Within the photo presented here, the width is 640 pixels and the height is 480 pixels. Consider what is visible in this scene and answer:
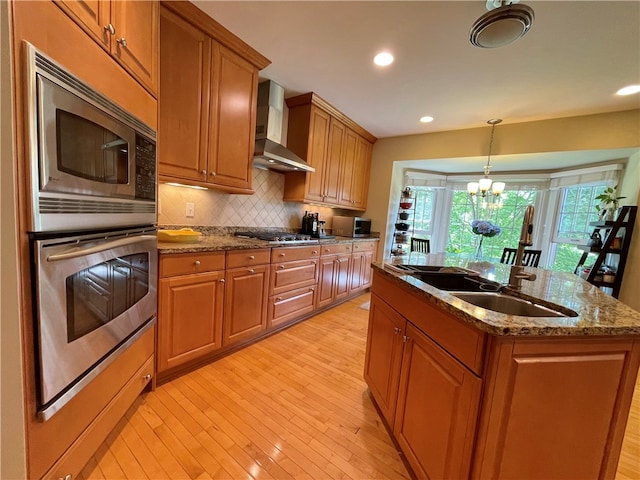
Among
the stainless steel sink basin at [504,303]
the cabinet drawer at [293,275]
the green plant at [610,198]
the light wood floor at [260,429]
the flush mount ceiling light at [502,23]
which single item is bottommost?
the light wood floor at [260,429]

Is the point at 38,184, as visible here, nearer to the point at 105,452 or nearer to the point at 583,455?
the point at 105,452

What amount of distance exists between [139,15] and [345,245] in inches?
105

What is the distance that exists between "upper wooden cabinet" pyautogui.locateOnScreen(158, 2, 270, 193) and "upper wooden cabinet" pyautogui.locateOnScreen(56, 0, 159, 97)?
12.3 inches

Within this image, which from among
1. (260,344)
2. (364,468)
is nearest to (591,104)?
(364,468)

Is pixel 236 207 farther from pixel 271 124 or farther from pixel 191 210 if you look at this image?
pixel 271 124

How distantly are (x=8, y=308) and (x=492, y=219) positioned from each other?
5.33 metres

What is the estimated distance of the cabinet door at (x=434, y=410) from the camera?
853 mm

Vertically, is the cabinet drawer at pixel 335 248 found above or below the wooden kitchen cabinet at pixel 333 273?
above

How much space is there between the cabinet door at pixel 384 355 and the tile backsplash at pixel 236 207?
5.63ft

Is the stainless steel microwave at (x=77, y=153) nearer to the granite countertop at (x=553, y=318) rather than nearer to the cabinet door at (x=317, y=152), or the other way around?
the granite countertop at (x=553, y=318)

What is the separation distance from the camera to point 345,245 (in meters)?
3.32

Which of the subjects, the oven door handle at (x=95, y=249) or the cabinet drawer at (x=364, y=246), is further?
the cabinet drawer at (x=364, y=246)

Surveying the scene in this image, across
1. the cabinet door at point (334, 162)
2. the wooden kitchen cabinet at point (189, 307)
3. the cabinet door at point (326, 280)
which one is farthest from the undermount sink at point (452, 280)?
the cabinet door at point (334, 162)

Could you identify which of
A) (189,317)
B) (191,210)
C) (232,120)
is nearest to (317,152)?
(232,120)
